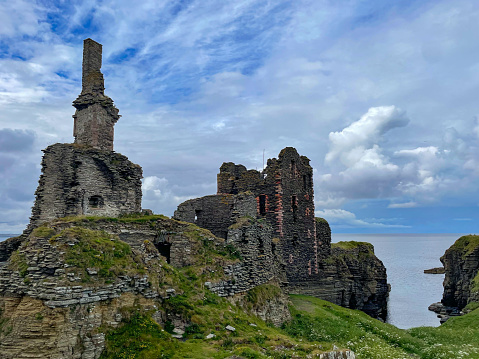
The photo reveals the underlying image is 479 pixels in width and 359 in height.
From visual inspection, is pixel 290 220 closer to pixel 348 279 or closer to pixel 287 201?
pixel 287 201

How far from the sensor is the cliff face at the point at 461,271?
53.2 m

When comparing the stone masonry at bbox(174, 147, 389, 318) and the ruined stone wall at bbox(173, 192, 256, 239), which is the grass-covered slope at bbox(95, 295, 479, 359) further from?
the ruined stone wall at bbox(173, 192, 256, 239)

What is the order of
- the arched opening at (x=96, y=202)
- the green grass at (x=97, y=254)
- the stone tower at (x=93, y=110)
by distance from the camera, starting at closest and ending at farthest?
1. the green grass at (x=97, y=254)
2. the arched opening at (x=96, y=202)
3. the stone tower at (x=93, y=110)

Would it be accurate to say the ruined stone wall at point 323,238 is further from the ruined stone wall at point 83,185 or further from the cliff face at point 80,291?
the cliff face at point 80,291

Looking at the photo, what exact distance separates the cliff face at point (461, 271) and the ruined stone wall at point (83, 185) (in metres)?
44.8

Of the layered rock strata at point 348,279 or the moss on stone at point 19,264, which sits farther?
the layered rock strata at point 348,279

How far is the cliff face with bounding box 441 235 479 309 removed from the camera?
53.2 meters

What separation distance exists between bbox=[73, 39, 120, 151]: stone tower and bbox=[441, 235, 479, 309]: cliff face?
47298 mm

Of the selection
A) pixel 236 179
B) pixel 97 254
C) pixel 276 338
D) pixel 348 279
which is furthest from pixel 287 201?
pixel 97 254

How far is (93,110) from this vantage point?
1233 inches

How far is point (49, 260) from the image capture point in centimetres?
1370

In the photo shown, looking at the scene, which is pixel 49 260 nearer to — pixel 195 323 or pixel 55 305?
pixel 55 305

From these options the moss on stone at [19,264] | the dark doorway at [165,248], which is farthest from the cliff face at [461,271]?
the moss on stone at [19,264]

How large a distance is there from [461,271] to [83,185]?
54.5 metres
